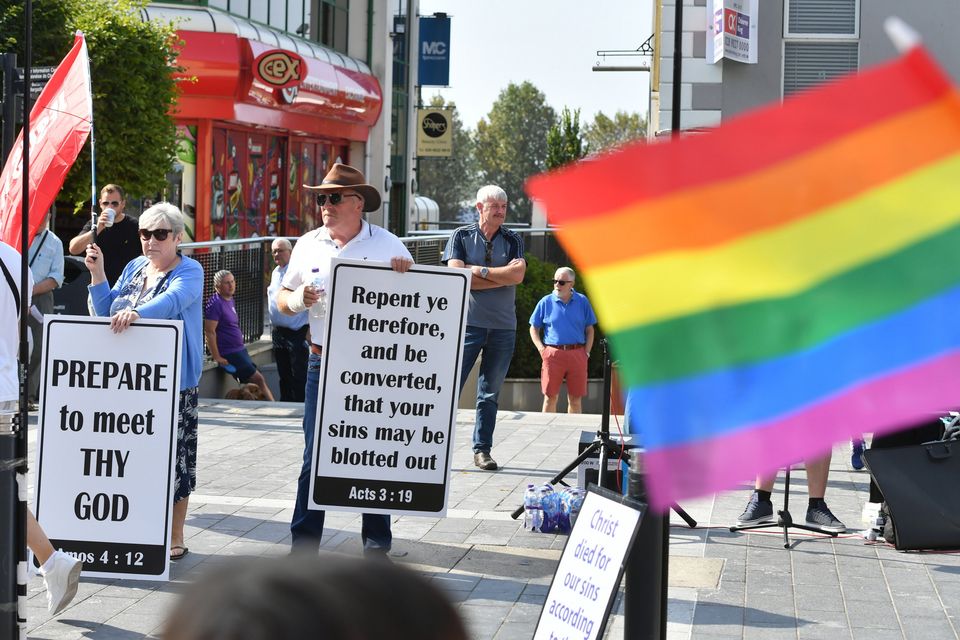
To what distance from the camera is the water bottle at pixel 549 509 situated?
7.86 metres

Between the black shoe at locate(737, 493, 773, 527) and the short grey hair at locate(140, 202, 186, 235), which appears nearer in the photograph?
the short grey hair at locate(140, 202, 186, 235)

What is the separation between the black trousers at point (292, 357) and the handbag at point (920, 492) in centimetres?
877

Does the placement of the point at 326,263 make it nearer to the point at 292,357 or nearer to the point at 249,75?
the point at 292,357

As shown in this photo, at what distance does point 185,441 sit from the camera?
272 inches

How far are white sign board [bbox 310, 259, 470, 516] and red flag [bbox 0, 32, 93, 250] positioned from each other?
1.40 m

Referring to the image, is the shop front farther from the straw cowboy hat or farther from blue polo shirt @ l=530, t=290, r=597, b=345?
the straw cowboy hat

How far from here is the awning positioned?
24.5 metres

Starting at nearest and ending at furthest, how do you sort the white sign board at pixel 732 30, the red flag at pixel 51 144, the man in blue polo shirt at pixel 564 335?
the red flag at pixel 51 144 → the man in blue polo shirt at pixel 564 335 → the white sign board at pixel 732 30

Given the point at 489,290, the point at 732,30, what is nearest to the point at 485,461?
the point at 489,290

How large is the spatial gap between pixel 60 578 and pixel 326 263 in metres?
2.01

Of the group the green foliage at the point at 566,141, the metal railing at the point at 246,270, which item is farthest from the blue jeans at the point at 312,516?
the green foliage at the point at 566,141

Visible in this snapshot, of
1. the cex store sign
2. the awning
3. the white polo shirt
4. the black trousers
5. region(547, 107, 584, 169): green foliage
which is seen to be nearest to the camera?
the white polo shirt

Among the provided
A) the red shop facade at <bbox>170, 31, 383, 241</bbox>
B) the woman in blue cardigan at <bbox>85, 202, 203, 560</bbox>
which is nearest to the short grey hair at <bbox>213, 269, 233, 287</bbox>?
the red shop facade at <bbox>170, 31, 383, 241</bbox>

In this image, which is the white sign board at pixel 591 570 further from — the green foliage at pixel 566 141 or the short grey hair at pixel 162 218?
the green foliage at pixel 566 141
